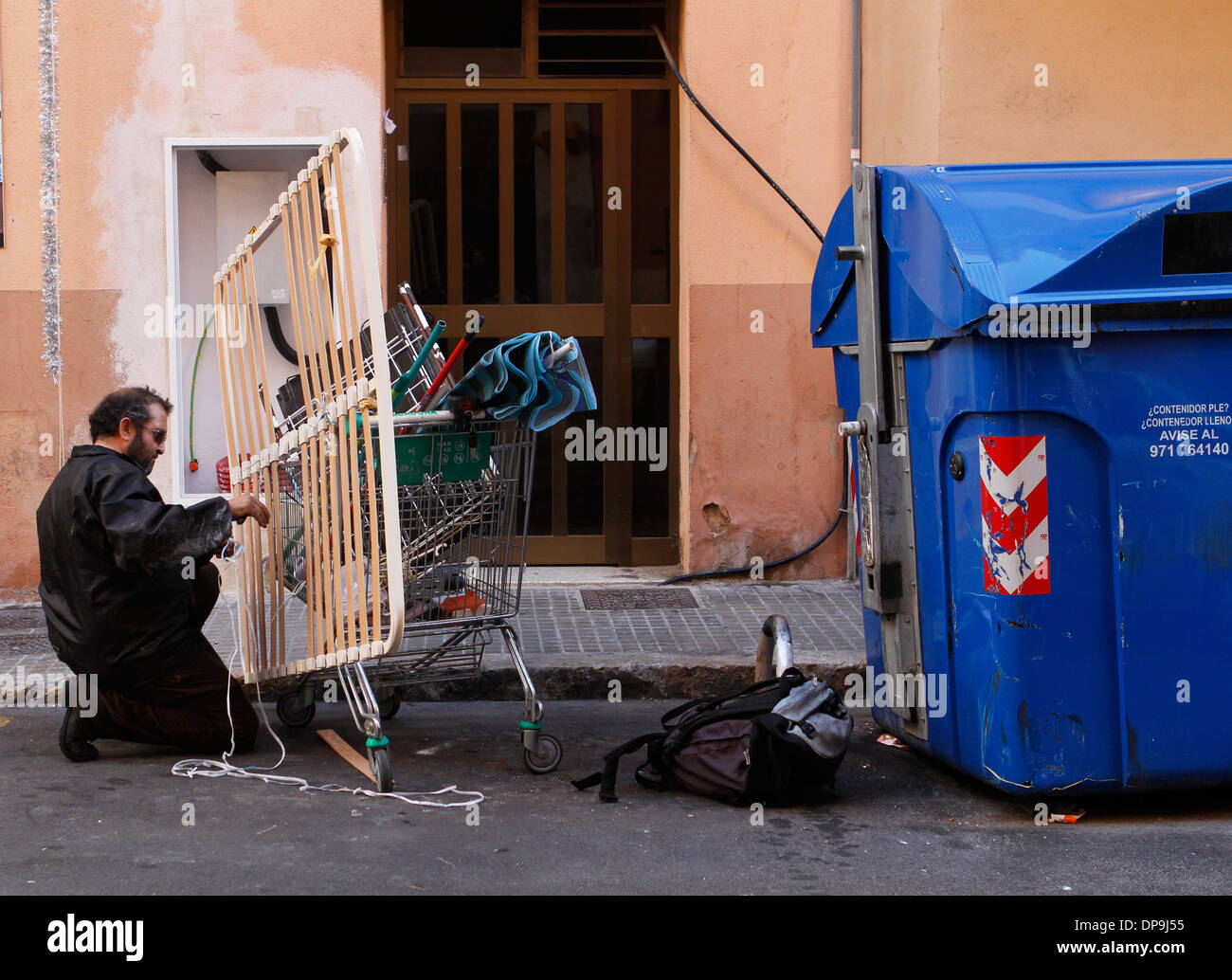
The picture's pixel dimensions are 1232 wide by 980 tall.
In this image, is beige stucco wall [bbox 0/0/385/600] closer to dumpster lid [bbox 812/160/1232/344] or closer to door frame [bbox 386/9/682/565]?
door frame [bbox 386/9/682/565]

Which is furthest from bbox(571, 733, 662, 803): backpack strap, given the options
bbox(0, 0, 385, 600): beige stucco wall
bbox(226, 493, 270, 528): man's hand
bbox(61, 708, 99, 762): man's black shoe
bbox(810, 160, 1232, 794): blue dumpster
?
bbox(0, 0, 385, 600): beige stucco wall

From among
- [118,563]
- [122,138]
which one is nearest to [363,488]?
[118,563]

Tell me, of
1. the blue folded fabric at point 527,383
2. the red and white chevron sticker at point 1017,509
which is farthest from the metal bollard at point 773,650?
the blue folded fabric at point 527,383

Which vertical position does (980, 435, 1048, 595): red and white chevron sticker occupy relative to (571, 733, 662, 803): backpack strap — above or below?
above

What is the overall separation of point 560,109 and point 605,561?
8.58ft

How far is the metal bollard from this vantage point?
16.3 ft

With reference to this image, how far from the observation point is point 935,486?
14.7 ft

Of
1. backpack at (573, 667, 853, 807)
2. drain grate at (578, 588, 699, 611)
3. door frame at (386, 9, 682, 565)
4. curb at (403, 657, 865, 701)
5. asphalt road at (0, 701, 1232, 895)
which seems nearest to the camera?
asphalt road at (0, 701, 1232, 895)

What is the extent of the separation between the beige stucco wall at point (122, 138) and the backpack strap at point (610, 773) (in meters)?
4.25

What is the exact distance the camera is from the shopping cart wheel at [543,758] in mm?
4855

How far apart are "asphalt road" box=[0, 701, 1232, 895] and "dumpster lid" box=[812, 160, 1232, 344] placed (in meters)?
1.54

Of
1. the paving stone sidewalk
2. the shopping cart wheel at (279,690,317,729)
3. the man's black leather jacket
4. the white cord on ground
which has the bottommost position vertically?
the white cord on ground

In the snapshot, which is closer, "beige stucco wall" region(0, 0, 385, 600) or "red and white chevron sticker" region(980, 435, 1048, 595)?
"red and white chevron sticker" region(980, 435, 1048, 595)

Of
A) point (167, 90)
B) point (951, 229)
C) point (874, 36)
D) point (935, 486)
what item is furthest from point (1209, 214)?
point (167, 90)
